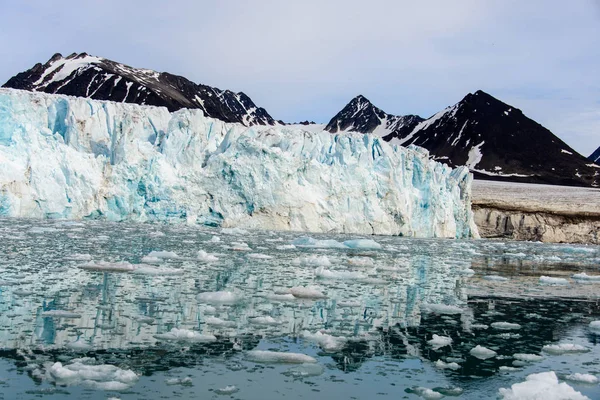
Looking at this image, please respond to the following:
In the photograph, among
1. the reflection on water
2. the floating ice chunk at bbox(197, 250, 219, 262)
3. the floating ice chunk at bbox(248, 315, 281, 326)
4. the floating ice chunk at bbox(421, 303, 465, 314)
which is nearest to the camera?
the reflection on water

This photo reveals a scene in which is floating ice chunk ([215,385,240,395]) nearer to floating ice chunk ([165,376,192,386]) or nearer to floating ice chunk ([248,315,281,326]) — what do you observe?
floating ice chunk ([165,376,192,386])

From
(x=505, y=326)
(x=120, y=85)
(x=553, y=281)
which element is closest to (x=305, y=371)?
(x=505, y=326)

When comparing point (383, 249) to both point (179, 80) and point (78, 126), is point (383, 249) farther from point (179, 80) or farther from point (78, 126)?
point (179, 80)

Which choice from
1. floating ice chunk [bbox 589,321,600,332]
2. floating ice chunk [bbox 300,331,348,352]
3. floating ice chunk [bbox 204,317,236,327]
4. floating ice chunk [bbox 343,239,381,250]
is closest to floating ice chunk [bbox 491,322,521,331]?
floating ice chunk [bbox 589,321,600,332]

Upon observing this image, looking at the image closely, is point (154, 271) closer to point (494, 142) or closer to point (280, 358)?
point (280, 358)

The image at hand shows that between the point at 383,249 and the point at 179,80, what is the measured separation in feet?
228

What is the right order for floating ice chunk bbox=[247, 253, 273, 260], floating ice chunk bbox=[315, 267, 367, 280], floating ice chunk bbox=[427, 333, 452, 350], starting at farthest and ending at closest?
floating ice chunk bbox=[247, 253, 273, 260], floating ice chunk bbox=[315, 267, 367, 280], floating ice chunk bbox=[427, 333, 452, 350]

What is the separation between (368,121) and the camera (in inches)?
4028

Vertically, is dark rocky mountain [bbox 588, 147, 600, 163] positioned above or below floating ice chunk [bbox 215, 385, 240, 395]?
above

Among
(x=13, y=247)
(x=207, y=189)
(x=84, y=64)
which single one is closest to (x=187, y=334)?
(x=13, y=247)

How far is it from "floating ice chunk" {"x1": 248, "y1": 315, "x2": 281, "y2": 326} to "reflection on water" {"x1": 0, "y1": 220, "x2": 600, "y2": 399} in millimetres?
21

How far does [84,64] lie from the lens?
76875 mm

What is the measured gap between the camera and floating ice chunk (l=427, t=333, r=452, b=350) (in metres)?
5.93

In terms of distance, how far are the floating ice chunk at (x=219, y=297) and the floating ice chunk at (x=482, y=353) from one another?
3.05 metres
